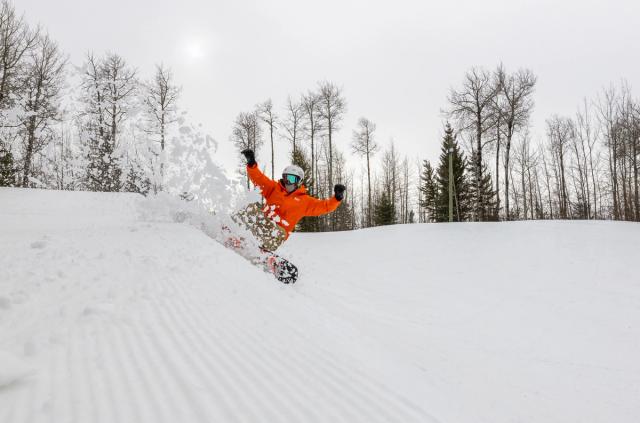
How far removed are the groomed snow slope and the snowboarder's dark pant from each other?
2.93 feet

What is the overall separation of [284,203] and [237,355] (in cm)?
389

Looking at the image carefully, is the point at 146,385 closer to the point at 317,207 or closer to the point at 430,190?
the point at 317,207

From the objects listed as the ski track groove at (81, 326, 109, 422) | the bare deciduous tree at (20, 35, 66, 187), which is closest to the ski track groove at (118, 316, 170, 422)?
the ski track groove at (81, 326, 109, 422)

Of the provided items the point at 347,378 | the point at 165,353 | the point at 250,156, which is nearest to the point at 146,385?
the point at 165,353

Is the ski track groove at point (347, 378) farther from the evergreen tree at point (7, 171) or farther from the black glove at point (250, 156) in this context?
the evergreen tree at point (7, 171)

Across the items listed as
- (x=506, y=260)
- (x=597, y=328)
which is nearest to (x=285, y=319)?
(x=597, y=328)

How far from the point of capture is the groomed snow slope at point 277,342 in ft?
4.12

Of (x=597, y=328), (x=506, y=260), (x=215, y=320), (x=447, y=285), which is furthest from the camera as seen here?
(x=506, y=260)

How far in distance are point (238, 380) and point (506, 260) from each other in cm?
726

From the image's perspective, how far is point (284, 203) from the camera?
5457mm

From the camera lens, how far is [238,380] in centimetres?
143

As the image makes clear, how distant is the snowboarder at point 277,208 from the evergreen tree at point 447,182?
64.8 ft

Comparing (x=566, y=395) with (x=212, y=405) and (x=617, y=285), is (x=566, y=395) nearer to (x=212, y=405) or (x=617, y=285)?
(x=212, y=405)

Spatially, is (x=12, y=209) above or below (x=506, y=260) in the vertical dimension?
above
